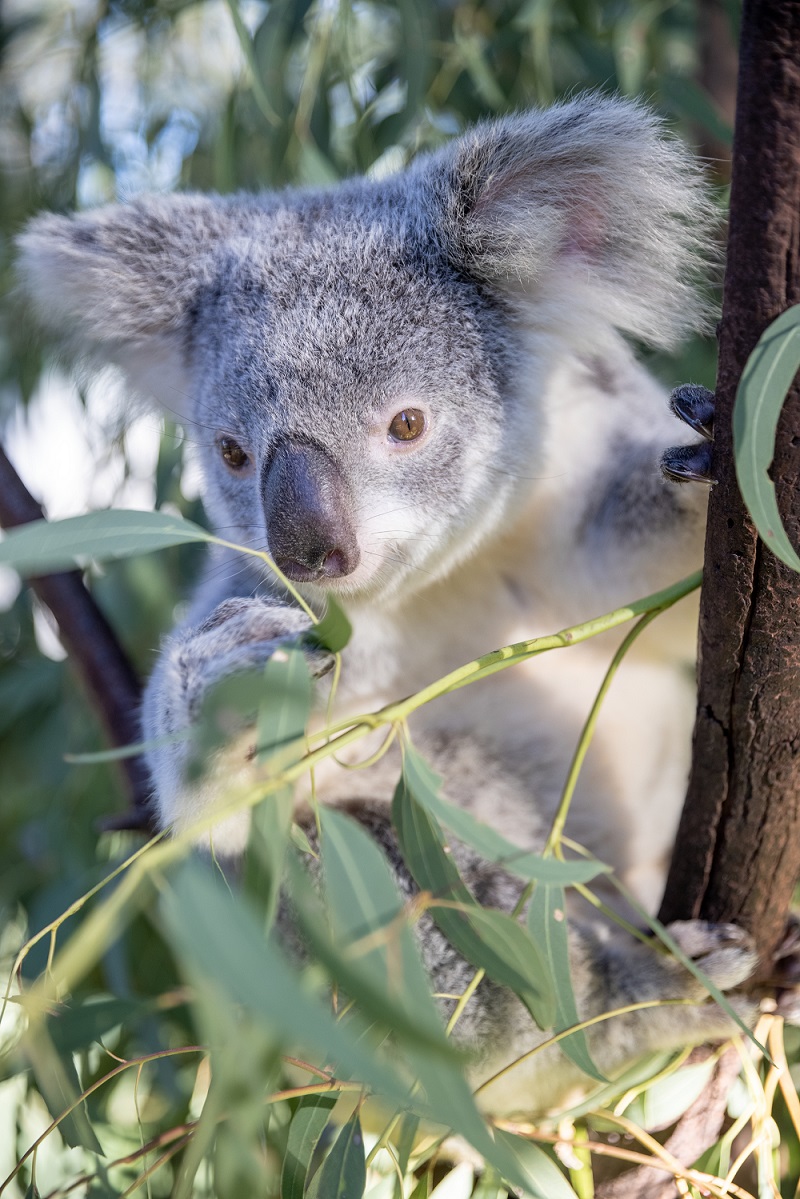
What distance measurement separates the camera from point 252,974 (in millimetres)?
496

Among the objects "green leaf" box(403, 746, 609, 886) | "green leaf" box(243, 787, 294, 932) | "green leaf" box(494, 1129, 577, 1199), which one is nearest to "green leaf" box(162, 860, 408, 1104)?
"green leaf" box(243, 787, 294, 932)

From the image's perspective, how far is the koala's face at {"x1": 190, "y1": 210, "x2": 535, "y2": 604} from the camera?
120 centimetres

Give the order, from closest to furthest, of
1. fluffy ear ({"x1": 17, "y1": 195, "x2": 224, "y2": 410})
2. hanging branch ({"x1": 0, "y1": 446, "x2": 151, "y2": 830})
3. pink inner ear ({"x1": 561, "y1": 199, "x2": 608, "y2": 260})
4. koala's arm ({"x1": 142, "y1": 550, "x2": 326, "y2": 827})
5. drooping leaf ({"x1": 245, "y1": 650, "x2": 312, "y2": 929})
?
drooping leaf ({"x1": 245, "y1": 650, "x2": 312, "y2": 929}) < koala's arm ({"x1": 142, "y1": 550, "x2": 326, "y2": 827}) < pink inner ear ({"x1": 561, "y1": 199, "x2": 608, "y2": 260}) < fluffy ear ({"x1": 17, "y1": 195, "x2": 224, "y2": 410}) < hanging branch ({"x1": 0, "y1": 446, "x2": 151, "y2": 830})

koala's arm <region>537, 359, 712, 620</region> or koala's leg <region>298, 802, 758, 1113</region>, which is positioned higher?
koala's arm <region>537, 359, 712, 620</region>

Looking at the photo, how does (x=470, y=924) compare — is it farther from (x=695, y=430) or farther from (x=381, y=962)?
(x=695, y=430)

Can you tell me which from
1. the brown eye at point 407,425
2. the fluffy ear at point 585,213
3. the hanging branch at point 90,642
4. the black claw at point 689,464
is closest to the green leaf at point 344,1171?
the black claw at point 689,464

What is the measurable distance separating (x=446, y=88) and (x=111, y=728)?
1.47m

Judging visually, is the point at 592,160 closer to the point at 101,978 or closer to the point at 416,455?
the point at 416,455

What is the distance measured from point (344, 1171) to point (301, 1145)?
0.07 m

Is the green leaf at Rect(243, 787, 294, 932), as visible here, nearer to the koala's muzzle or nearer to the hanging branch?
the koala's muzzle

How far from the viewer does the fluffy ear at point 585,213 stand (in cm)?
122

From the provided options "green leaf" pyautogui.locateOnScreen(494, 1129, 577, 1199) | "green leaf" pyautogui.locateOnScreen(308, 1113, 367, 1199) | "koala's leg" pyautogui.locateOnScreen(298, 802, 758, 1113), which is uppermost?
"green leaf" pyautogui.locateOnScreen(308, 1113, 367, 1199)

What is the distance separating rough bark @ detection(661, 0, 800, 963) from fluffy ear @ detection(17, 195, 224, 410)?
0.91 meters

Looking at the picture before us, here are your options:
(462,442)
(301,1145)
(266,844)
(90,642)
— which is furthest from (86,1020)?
(90,642)
